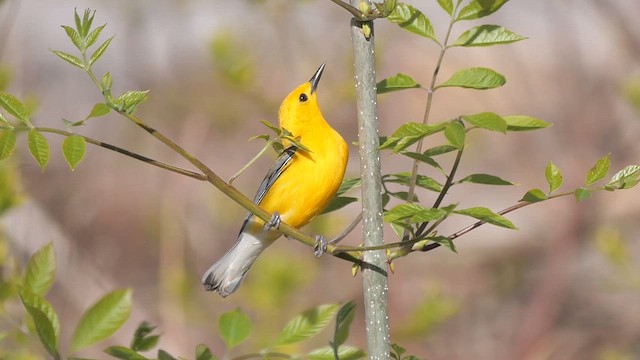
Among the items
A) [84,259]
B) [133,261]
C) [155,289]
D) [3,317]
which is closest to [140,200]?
[133,261]

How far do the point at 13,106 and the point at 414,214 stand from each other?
651mm

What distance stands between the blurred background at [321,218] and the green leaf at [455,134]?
208cm

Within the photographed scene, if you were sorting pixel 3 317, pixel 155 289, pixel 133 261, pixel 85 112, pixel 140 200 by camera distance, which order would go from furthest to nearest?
1. pixel 85 112
2. pixel 140 200
3. pixel 133 261
4. pixel 155 289
5. pixel 3 317

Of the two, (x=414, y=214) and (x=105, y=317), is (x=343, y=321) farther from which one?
(x=105, y=317)

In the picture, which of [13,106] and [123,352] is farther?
[123,352]

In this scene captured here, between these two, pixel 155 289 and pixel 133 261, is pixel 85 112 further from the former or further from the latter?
pixel 155 289

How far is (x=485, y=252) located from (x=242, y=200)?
22.4 feet

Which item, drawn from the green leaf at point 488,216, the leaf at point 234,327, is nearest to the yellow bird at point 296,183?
the leaf at point 234,327

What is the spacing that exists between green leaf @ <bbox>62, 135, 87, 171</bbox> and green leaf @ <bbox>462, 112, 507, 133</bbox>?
0.58 meters

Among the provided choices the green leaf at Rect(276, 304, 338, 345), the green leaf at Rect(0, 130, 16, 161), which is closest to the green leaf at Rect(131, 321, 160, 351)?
the green leaf at Rect(276, 304, 338, 345)

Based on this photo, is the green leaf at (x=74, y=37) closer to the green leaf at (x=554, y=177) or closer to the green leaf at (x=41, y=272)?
the green leaf at (x=41, y=272)

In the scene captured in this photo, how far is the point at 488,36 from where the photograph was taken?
1559 mm

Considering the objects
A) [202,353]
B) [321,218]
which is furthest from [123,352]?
[321,218]

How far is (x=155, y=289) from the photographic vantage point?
7203mm
